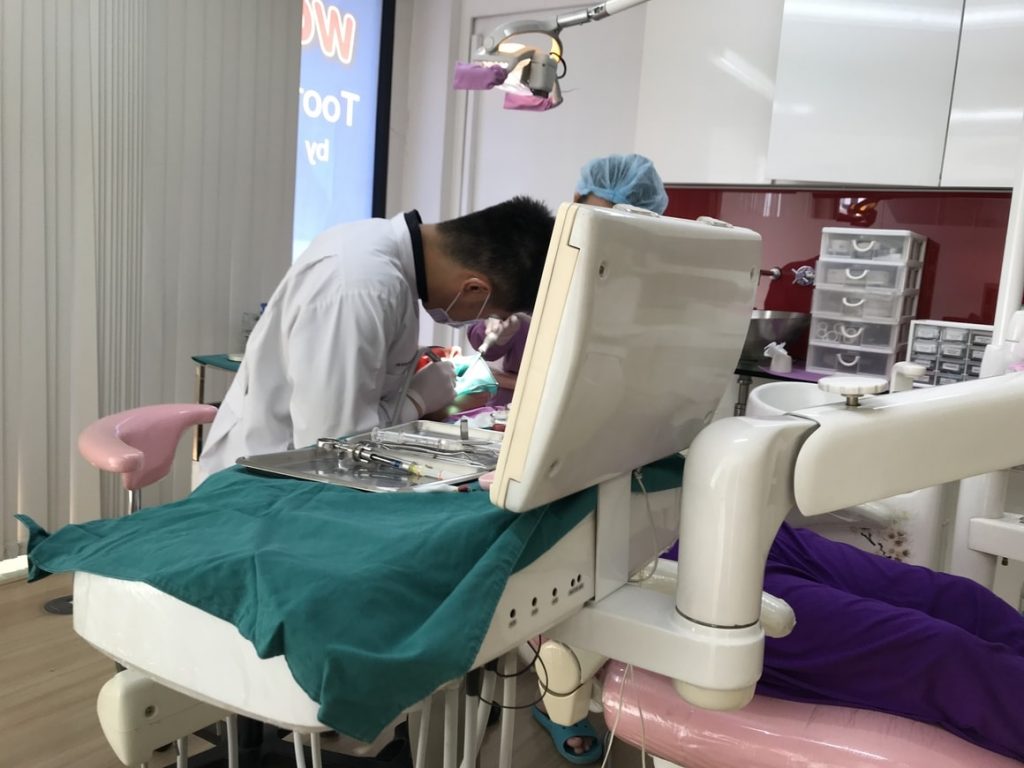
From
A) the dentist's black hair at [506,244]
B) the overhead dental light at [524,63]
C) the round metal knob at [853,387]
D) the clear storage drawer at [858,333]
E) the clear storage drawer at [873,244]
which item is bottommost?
the clear storage drawer at [858,333]

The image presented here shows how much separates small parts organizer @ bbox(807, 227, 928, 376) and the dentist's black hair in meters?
1.83

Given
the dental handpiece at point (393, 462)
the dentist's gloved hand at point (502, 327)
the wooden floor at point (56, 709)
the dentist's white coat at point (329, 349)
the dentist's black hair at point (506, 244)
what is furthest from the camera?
the dentist's gloved hand at point (502, 327)

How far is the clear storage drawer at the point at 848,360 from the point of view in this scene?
300 cm

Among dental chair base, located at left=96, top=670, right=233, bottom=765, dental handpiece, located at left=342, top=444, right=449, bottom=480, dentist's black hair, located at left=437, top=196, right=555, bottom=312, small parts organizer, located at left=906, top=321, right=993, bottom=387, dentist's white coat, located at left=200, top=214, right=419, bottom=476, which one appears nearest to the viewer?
dental chair base, located at left=96, top=670, right=233, bottom=765

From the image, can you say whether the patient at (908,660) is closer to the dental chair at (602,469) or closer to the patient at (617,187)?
the dental chair at (602,469)

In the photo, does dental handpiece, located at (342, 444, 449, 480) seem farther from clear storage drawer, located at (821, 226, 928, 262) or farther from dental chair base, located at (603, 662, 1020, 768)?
clear storage drawer, located at (821, 226, 928, 262)

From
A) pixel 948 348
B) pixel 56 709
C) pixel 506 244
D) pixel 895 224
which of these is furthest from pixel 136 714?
pixel 895 224

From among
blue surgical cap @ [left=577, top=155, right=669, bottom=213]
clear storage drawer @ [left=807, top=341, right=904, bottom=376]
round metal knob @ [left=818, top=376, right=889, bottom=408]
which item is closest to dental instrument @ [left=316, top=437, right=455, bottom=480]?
round metal knob @ [left=818, top=376, right=889, bottom=408]

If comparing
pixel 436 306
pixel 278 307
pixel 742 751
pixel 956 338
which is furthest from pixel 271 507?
pixel 956 338

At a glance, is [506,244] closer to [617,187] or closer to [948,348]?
[617,187]

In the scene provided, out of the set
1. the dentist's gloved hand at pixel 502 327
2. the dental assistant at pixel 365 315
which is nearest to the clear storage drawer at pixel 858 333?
the dentist's gloved hand at pixel 502 327

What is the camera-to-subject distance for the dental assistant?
138 centimetres

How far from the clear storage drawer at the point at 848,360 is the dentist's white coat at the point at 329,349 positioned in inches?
78.7

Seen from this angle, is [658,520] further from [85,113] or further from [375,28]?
[375,28]
